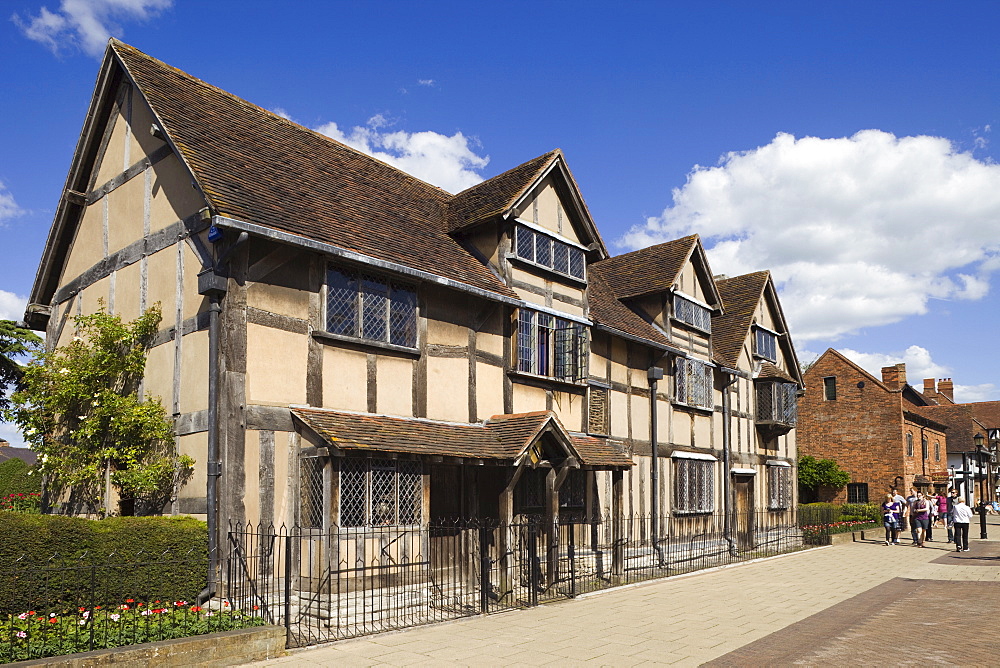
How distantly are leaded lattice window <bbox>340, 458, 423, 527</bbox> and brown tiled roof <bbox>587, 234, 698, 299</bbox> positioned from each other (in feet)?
39.9

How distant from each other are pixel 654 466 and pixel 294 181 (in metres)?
12.2

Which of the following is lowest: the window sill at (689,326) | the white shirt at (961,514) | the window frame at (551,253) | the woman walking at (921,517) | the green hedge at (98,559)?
the woman walking at (921,517)

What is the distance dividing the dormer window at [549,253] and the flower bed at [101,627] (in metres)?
10.2

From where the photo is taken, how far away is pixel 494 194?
18.8m

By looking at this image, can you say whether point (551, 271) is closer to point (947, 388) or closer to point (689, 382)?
point (689, 382)

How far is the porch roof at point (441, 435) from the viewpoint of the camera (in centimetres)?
1289

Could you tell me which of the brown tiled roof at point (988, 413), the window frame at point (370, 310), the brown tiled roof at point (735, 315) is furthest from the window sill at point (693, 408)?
the brown tiled roof at point (988, 413)

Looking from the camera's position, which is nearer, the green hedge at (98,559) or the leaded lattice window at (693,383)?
the green hedge at (98,559)

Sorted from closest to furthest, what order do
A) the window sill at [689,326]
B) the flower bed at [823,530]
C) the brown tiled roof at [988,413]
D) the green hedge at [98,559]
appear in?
the green hedge at [98,559], the window sill at [689,326], the flower bed at [823,530], the brown tiled roof at [988,413]

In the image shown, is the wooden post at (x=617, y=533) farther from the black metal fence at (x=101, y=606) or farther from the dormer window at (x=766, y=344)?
the dormer window at (x=766, y=344)

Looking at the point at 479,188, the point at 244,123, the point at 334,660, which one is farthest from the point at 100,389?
the point at 479,188

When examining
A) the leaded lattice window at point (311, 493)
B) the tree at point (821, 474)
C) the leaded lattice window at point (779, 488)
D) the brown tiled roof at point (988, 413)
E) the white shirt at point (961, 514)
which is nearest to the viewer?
the leaded lattice window at point (311, 493)

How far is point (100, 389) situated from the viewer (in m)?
14.5

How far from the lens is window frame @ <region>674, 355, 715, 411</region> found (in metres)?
24.0
